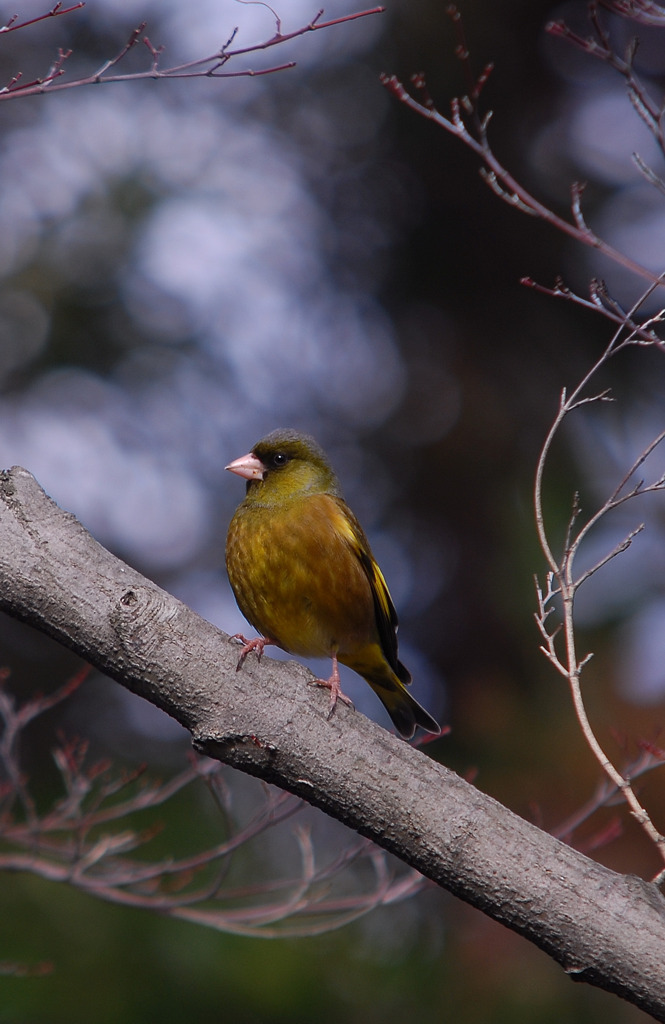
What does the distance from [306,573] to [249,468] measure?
0.66 metres

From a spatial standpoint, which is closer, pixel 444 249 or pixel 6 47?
pixel 6 47

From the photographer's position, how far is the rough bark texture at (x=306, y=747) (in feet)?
7.35

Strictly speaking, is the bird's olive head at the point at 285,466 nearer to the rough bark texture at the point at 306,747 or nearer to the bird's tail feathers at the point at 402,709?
the bird's tail feathers at the point at 402,709

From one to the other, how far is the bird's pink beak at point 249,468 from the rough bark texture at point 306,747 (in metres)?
1.54

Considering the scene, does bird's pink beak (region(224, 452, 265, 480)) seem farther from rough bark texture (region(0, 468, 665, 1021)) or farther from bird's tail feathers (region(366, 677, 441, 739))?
rough bark texture (region(0, 468, 665, 1021))

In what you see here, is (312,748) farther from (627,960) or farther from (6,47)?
(6,47)

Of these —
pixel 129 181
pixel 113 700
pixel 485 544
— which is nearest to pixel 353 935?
pixel 113 700

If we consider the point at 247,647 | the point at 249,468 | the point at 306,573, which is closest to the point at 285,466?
the point at 249,468

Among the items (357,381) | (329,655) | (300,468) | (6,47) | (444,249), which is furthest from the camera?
(357,381)

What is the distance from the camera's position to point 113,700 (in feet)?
20.8

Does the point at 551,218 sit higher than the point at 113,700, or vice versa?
the point at 551,218

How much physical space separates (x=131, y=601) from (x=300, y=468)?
1755mm

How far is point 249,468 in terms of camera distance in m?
4.00

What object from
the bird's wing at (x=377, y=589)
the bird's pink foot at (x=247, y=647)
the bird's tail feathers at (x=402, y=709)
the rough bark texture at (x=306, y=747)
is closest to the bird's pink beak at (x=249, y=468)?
the bird's wing at (x=377, y=589)
